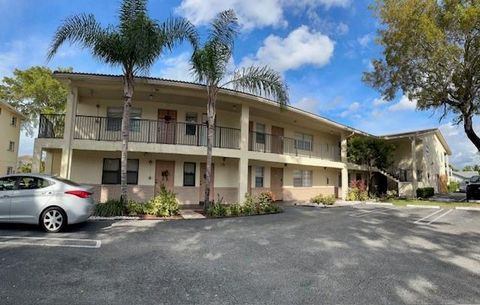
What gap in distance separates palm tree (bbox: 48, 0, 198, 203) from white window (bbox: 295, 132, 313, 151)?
12561 millimetres

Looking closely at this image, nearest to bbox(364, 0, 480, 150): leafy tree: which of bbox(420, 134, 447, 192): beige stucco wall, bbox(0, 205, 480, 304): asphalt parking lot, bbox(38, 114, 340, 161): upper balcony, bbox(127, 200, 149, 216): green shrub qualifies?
bbox(420, 134, 447, 192): beige stucco wall

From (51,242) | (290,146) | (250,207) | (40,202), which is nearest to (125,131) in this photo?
(40,202)

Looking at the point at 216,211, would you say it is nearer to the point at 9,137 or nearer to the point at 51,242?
the point at 51,242

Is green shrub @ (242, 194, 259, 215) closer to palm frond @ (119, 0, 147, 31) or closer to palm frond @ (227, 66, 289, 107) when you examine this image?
palm frond @ (227, 66, 289, 107)

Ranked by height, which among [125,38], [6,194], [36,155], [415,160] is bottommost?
[6,194]

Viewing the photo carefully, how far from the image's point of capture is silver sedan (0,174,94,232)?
8.30 m

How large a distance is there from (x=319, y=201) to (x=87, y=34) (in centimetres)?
1521

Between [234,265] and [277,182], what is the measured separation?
48.3 ft

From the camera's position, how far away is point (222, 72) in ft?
43.3

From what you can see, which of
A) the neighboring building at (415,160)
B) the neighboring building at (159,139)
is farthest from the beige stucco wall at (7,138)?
the neighboring building at (415,160)

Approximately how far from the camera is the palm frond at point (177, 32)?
39.5ft

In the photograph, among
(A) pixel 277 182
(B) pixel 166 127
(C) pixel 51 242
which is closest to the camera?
(C) pixel 51 242

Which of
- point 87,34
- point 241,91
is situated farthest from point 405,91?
point 87,34

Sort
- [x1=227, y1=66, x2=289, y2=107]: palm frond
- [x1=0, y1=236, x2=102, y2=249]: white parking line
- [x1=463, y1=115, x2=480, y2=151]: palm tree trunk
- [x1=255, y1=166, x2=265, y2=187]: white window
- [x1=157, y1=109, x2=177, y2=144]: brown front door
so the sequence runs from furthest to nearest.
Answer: [x1=463, y1=115, x2=480, y2=151]: palm tree trunk
[x1=255, y1=166, x2=265, y2=187]: white window
[x1=157, y1=109, x2=177, y2=144]: brown front door
[x1=227, y1=66, x2=289, y2=107]: palm frond
[x1=0, y1=236, x2=102, y2=249]: white parking line
